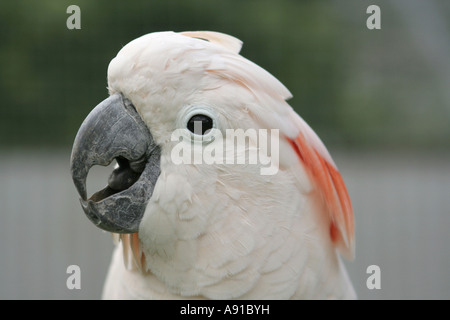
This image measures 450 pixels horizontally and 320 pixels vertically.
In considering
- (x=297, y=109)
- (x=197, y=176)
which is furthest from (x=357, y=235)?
(x=197, y=176)

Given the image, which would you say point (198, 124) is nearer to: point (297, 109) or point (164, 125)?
point (164, 125)

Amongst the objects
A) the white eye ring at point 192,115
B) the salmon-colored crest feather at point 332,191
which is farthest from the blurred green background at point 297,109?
Answer: the white eye ring at point 192,115

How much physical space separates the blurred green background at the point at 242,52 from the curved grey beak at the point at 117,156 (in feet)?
11.2

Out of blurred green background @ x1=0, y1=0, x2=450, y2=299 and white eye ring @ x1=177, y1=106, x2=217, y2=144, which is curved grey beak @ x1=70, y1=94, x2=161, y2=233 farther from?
blurred green background @ x1=0, y1=0, x2=450, y2=299

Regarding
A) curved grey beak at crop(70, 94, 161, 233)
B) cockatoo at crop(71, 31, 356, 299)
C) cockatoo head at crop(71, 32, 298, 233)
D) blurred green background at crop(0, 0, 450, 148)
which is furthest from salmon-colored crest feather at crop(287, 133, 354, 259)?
blurred green background at crop(0, 0, 450, 148)

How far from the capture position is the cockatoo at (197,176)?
4.85ft

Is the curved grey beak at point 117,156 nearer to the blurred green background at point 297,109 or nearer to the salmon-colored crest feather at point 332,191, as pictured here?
the salmon-colored crest feather at point 332,191

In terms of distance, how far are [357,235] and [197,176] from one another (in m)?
3.32

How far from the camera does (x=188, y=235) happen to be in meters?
1.50

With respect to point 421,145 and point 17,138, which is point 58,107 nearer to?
point 17,138

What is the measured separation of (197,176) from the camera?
4.83ft

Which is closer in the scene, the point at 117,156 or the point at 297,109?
the point at 117,156

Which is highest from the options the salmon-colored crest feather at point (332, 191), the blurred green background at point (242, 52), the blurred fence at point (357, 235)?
the blurred green background at point (242, 52)

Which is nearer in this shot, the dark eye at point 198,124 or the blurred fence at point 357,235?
the dark eye at point 198,124
